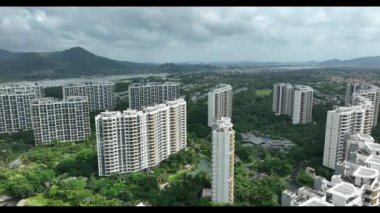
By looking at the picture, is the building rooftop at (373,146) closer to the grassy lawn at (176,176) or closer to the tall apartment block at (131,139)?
Answer: the grassy lawn at (176,176)

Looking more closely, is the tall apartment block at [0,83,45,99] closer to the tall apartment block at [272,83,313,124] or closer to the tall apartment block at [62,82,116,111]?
the tall apartment block at [62,82,116,111]

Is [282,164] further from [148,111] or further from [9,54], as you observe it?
[9,54]

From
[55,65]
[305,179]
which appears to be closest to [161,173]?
[305,179]

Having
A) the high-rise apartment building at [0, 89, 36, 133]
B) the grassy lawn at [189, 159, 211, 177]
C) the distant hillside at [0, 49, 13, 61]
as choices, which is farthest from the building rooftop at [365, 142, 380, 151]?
the distant hillside at [0, 49, 13, 61]

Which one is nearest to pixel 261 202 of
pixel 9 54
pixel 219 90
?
pixel 219 90

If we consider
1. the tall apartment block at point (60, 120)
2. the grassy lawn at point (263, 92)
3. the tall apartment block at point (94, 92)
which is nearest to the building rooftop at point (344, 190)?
the tall apartment block at point (60, 120)

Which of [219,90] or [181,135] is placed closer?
[181,135]
